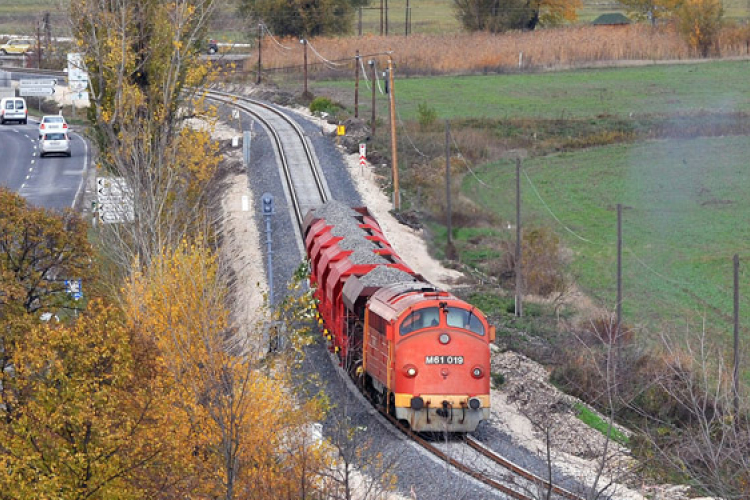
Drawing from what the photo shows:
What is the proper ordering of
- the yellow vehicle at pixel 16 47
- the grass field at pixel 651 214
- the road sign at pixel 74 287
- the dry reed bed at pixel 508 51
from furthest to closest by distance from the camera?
the yellow vehicle at pixel 16 47, the dry reed bed at pixel 508 51, the grass field at pixel 651 214, the road sign at pixel 74 287

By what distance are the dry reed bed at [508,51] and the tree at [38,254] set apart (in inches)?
2503

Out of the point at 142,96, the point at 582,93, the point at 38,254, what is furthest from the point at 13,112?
the point at 38,254

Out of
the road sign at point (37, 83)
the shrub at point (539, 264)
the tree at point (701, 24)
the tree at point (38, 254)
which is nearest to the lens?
the tree at point (38, 254)

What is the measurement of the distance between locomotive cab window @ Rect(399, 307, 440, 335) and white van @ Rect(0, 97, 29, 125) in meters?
69.5

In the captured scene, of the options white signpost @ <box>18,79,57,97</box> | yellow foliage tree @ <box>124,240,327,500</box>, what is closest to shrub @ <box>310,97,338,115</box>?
white signpost @ <box>18,79,57,97</box>

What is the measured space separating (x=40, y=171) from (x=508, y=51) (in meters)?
47.5

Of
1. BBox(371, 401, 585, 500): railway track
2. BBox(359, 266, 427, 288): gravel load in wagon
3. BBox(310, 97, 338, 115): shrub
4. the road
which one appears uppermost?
BBox(310, 97, 338, 115): shrub

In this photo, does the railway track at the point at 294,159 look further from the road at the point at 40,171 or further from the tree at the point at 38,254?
the tree at the point at 38,254

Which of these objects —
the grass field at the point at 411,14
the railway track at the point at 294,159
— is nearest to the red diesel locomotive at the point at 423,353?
the railway track at the point at 294,159

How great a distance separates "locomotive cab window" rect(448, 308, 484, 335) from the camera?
2439cm

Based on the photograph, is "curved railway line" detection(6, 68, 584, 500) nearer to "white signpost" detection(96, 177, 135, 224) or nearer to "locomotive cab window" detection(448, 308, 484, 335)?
"locomotive cab window" detection(448, 308, 484, 335)

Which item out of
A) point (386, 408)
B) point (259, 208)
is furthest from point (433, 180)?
point (386, 408)

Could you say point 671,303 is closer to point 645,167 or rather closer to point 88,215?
point 645,167

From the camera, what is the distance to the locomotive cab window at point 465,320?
24.4 meters
